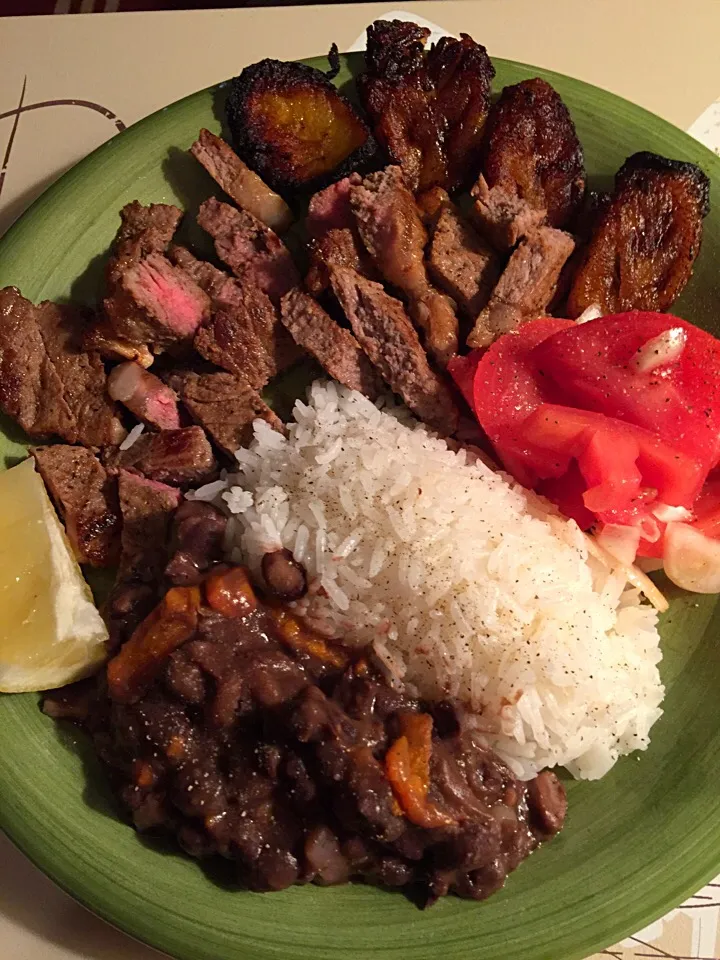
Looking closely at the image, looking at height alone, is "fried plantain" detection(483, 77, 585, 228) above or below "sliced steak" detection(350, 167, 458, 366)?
above

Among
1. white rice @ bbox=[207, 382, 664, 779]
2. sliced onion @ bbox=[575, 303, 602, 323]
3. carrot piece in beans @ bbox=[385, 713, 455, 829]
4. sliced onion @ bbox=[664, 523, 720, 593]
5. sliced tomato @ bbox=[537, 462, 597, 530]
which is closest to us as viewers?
carrot piece in beans @ bbox=[385, 713, 455, 829]

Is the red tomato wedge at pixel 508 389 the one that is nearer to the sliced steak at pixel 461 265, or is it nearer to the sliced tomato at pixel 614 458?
the sliced tomato at pixel 614 458

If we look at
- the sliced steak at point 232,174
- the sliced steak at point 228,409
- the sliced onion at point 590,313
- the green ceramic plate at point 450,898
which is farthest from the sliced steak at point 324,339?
the green ceramic plate at point 450,898

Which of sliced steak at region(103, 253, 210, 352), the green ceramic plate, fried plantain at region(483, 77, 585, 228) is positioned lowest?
the green ceramic plate

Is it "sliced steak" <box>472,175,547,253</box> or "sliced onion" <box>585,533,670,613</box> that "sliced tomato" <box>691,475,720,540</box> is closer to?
"sliced onion" <box>585,533,670,613</box>

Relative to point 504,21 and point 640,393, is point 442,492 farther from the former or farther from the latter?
point 504,21

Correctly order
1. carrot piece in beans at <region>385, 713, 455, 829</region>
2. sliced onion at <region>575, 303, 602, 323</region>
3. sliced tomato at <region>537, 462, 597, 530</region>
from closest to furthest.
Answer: carrot piece in beans at <region>385, 713, 455, 829</region>, sliced tomato at <region>537, 462, 597, 530</region>, sliced onion at <region>575, 303, 602, 323</region>

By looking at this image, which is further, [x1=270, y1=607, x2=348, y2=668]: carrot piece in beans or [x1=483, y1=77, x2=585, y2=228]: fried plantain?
[x1=483, y1=77, x2=585, y2=228]: fried plantain

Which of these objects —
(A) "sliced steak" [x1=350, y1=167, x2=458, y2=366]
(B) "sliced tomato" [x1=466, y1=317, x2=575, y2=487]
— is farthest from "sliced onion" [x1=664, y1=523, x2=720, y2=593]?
(A) "sliced steak" [x1=350, y1=167, x2=458, y2=366]

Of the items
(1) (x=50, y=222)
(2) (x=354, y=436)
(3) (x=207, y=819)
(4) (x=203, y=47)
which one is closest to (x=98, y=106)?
(4) (x=203, y=47)
